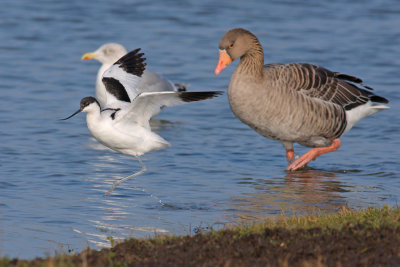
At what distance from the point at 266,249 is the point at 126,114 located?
394cm

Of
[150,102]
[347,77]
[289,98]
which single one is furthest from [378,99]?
[150,102]

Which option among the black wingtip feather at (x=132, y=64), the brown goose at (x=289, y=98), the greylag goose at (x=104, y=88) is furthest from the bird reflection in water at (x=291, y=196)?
the greylag goose at (x=104, y=88)

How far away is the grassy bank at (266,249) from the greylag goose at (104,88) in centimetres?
758

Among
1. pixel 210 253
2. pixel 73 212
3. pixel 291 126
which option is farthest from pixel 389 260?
pixel 291 126

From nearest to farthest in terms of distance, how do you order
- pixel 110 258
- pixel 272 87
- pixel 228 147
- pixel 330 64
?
pixel 110 258, pixel 272 87, pixel 228 147, pixel 330 64

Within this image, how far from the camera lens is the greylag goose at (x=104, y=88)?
13969 millimetres

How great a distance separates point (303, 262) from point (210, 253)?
0.78m

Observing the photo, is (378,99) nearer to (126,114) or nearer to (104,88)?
(126,114)

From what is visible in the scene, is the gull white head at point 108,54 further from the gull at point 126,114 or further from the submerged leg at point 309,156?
the submerged leg at point 309,156

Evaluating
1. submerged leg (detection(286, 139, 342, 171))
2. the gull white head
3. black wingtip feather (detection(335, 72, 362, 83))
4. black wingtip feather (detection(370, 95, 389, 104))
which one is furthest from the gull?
the gull white head

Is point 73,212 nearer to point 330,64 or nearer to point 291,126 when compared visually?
point 291,126

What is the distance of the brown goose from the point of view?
413 inches

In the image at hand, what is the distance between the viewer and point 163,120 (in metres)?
14.7

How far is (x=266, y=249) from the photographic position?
5.86 m
